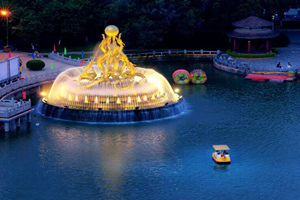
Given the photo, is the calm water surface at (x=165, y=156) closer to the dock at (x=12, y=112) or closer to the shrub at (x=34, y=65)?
the dock at (x=12, y=112)

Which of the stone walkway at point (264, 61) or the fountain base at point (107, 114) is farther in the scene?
the stone walkway at point (264, 61)

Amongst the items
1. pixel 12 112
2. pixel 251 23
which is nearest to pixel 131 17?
pixel 251 23

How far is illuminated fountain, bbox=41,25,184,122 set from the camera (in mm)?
64875

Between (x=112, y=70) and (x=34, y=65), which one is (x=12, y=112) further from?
(x=34, y=65)

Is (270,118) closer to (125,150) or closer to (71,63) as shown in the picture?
(125,150)

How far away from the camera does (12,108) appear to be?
62031mm

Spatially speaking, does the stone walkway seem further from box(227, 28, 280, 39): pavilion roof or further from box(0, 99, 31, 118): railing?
box(0, 99, 31, 118): railing

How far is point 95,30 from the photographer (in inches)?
4513

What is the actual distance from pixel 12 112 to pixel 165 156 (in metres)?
16.5

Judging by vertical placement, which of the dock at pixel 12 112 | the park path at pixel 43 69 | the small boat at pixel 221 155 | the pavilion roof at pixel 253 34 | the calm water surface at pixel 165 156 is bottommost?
the calm water surface at pixel 165 156

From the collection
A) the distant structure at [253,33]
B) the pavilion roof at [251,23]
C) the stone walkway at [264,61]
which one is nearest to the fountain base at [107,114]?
the stone walkway at [264,61]

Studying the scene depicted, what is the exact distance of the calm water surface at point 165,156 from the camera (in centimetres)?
4759

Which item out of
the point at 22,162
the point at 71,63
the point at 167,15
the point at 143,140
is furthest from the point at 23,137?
the point at 167,15

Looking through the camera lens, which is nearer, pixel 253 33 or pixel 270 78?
pixel 270 78
